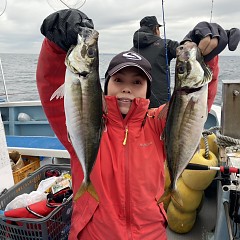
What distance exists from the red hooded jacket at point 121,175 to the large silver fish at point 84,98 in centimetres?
27

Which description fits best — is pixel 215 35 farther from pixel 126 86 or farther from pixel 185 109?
pixel 126 86

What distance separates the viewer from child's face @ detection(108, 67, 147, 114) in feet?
6.77

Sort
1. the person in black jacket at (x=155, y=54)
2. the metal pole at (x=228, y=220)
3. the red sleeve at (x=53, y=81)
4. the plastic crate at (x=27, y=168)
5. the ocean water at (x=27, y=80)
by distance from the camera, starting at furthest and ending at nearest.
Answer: the ocean water at (x=27, y=80) < the person in black jacket at (x=155, y=54) < the plastic crate at (x=27, y=168) < the metal pole at (x=228, y=220) < the red sleeve at (x=53, y=81)

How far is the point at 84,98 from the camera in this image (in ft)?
5.47

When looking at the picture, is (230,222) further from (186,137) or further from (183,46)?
(183,46)

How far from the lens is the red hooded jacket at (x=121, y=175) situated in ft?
6.64

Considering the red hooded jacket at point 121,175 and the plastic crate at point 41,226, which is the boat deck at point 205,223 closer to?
the plastic crate at point 41,226

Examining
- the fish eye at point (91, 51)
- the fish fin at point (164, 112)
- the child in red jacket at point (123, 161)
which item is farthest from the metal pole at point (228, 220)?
the fish eye at point (91, 51)

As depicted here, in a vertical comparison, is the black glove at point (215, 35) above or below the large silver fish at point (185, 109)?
above

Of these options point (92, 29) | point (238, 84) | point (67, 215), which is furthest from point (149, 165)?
point (238, 84)

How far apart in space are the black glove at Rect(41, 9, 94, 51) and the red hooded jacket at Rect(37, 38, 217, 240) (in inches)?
8.8

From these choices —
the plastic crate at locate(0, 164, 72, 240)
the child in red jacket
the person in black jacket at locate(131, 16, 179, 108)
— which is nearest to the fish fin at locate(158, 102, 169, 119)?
the child in red jacket

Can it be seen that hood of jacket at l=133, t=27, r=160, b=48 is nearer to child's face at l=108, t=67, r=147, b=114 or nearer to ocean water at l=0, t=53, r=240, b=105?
ocean water at l=0, t=53, r=240, b=105

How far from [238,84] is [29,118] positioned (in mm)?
5242
